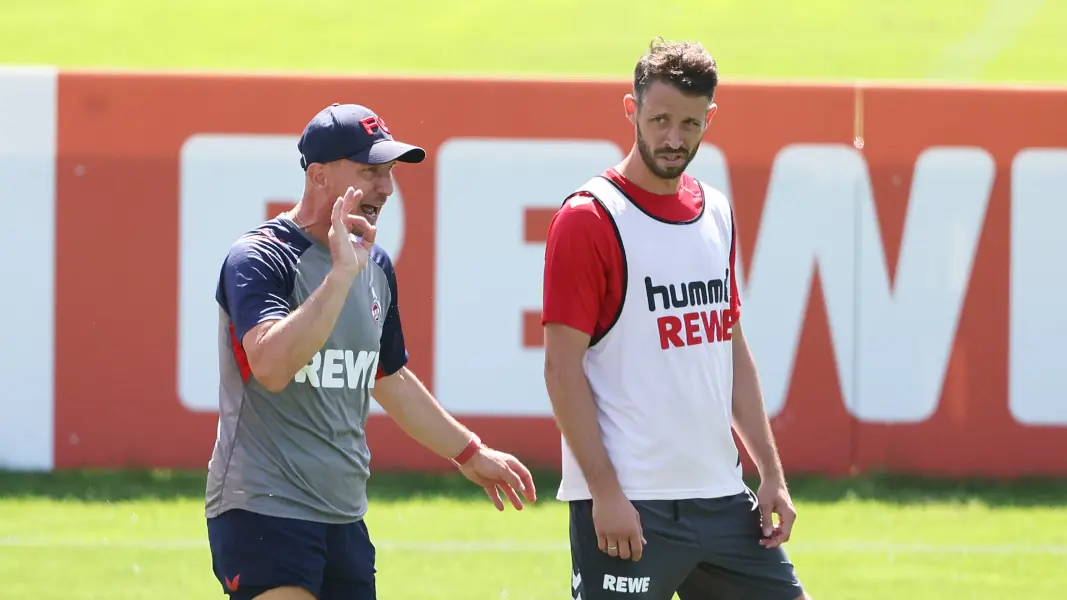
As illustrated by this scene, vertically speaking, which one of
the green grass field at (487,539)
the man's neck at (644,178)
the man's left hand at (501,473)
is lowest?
the green grass field at (487,539)

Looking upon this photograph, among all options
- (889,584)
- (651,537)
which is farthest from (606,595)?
(889,584)

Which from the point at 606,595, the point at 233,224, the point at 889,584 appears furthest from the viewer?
the point at 233,224

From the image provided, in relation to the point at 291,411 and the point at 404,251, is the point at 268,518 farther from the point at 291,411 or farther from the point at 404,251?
the point at 404,251

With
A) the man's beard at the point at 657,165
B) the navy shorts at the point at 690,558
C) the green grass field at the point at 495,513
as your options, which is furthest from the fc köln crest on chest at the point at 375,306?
the green grass field at the point at 495,513

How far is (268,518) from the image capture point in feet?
14.0

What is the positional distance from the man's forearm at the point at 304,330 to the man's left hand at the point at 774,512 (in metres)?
1.32

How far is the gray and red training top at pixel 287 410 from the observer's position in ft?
14.0

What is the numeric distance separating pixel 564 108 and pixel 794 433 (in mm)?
2530

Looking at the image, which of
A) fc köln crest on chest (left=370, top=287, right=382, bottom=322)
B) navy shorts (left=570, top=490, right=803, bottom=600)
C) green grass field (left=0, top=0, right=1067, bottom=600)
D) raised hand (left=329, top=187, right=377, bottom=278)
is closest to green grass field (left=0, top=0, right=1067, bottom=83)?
green grass field (left=0, top=0, right=1067, bottom=600)

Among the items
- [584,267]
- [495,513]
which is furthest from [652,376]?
[495,513]

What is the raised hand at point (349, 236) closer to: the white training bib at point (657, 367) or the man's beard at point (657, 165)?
the white training bib at point (657, 367)

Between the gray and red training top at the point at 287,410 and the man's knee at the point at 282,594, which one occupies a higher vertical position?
the gray and red training top at the point at 287,410

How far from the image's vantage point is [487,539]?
8.34 m

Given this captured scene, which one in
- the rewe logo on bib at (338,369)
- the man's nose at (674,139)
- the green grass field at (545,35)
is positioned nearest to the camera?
the man's nose at (674,139)
